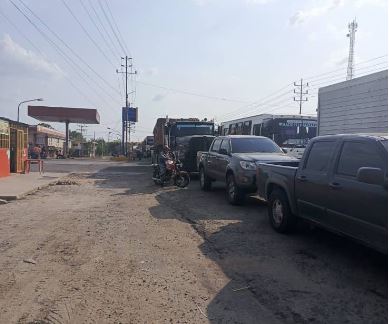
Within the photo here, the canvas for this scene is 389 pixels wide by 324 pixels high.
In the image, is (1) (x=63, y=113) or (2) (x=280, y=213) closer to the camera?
(2) (x=280, y=213)

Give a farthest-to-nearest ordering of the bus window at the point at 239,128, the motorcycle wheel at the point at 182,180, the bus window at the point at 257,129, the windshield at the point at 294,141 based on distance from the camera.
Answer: the bus window at the point at 239,128
the bus window at the point at 257,129
the windshield at the point at 294,141
the motorcycle wheel at the point at 182,180

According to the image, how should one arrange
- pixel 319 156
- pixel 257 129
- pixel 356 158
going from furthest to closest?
pixel 257 129
pixel 319 156
pixel 356 158

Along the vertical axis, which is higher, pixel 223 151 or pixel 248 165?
pixel 223 151

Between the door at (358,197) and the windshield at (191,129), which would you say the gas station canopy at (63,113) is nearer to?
the windshield at (191,129)

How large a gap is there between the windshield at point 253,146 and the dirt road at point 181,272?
2.77 m

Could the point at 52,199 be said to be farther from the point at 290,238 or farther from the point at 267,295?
the point at 267,295

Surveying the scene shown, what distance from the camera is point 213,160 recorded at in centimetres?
1428

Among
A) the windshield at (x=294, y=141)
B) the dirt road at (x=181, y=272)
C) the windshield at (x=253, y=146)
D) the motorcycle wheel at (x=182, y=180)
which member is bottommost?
the dirt road at (x=181, y=272)

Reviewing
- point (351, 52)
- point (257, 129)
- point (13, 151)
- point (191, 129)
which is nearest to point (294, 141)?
point (257, 129)

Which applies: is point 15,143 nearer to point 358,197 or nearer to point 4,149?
point 4,149

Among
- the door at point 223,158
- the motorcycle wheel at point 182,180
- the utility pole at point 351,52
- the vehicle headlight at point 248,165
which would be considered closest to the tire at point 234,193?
the vehicle headlight at point 248,165

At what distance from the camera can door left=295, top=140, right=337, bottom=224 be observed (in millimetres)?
6867

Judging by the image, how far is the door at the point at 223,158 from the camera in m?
12.9

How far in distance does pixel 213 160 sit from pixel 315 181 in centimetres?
733
